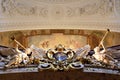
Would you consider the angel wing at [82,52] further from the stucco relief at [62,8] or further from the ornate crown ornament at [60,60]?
the stucco relief at [62,8]

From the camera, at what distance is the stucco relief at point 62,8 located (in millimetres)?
10852

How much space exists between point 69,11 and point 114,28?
1495 mm

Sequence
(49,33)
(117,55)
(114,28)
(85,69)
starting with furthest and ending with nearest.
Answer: (49,33) < (114,28) < (117,55) < (85,69)

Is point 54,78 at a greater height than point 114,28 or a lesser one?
lesser

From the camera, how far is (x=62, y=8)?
1120 cm

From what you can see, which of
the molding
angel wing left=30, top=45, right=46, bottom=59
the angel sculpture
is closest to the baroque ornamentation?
the molding

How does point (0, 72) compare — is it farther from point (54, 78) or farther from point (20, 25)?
point (20, 25)

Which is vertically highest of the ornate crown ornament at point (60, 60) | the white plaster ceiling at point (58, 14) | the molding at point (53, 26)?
the white plaster ceiling at point (58, 14)

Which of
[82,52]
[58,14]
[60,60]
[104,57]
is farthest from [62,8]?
[60,60]

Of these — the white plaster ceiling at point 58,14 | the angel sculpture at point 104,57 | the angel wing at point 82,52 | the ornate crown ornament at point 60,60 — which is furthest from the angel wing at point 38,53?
the white plaster ceiling at point 58,14

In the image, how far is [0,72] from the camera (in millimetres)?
6863

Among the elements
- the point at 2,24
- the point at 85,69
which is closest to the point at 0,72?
the point at 85,69

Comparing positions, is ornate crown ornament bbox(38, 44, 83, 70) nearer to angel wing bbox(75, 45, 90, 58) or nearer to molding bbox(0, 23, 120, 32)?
angel wing bbox(75, 45, 90, 58)

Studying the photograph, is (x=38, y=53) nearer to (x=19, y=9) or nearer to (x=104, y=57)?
(x=104, y=57)
